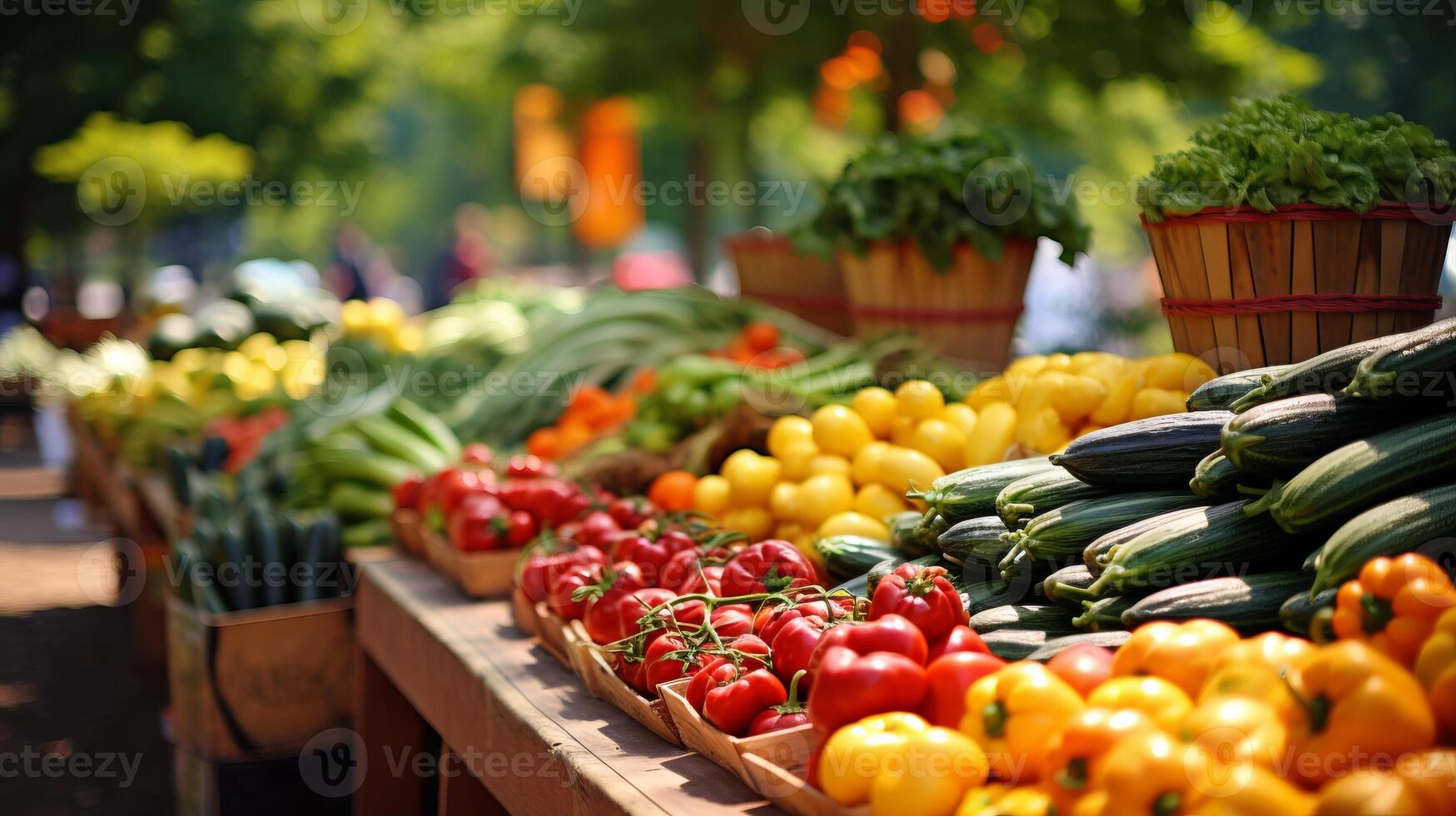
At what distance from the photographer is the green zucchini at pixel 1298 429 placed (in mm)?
1790

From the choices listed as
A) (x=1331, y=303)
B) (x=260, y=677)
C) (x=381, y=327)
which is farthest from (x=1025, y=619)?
(x=381, y=327)

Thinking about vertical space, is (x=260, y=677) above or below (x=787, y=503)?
below

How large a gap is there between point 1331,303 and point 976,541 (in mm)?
900

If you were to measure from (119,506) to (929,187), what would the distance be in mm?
4899

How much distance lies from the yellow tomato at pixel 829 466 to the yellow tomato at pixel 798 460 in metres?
0.04

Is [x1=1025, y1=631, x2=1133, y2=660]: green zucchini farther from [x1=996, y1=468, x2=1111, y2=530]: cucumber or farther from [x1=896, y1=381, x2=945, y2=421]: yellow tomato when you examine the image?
[x1=896, y1=381, x2=945, y2=421]: yellow tomato

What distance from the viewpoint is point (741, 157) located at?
32.7 ft

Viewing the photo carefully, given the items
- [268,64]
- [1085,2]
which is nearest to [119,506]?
[1085,2]

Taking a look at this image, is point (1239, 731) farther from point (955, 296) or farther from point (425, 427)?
point (425, 427)

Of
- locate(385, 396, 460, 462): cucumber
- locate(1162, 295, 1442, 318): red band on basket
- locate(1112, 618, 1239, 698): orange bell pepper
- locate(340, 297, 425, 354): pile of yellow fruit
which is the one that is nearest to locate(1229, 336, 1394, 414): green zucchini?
locate(1162, 295, 1442, 318): red band on basket

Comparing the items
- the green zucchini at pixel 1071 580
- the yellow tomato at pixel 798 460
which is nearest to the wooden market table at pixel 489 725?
the green zucchini at pixel 1071 580

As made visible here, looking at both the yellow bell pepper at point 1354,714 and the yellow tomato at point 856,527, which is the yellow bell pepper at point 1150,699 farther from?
the yellow tomato at point 856,527

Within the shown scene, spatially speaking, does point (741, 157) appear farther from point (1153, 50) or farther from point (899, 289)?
point (899, 289)

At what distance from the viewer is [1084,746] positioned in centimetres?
130
